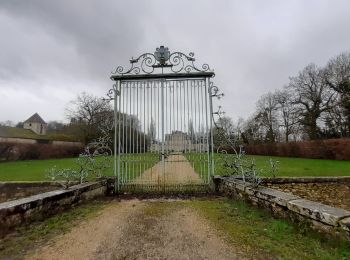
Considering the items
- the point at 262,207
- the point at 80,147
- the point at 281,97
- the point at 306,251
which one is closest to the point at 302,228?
the point at 306,251

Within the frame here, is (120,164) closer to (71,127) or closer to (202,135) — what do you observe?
(202,135)

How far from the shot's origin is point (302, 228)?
3.83 m

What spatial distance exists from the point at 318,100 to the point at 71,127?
27869 millimetres

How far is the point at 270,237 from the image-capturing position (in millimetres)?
3754

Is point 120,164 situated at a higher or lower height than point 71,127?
lower

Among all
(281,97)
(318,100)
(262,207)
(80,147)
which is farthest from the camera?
(281,97)

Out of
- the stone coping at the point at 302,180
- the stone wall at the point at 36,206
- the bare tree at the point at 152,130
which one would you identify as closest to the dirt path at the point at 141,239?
the stone wall at the point at 36,206

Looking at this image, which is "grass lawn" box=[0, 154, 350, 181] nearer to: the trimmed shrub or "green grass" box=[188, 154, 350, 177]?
"green grass" box=[188, 154, 350, 177]

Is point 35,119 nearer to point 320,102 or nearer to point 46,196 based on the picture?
point 320,102

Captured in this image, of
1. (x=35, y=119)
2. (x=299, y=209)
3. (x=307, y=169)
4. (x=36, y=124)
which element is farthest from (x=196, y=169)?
(x=35, y=119)

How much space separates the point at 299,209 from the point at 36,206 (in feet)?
12.2

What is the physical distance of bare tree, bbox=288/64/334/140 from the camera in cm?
2897

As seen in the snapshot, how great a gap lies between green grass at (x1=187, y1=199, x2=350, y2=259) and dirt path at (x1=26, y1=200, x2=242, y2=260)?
228 mm

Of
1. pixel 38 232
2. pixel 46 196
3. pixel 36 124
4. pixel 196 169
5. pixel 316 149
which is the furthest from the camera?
pixel 36 124
